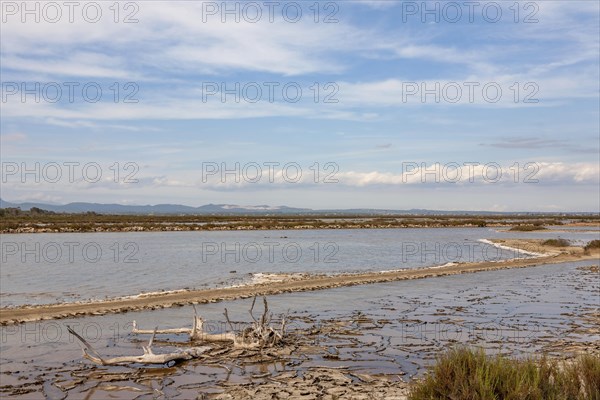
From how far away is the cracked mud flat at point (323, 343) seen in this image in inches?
423

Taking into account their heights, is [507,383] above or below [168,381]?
above

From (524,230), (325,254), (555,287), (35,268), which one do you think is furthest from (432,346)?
(524,230)

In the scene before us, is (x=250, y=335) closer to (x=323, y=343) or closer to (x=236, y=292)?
(x=323, y=343)

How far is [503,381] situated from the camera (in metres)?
7.38

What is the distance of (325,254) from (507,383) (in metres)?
33.5

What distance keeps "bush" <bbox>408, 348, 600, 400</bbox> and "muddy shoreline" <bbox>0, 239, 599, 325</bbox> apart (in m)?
12.7

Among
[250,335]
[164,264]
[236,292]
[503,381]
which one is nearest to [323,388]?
[250,335]

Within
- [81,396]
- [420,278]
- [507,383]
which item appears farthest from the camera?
[420,278]

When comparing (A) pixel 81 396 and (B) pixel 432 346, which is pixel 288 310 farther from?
(A) pixel 81 396

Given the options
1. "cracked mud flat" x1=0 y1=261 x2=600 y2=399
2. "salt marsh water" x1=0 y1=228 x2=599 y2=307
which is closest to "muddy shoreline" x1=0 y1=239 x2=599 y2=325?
"cracked mud flat" x1=0 y1=261 x2=600 y2=399

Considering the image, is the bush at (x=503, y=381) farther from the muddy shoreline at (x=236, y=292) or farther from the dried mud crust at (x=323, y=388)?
the muddy shoreline at (x=236, y=292)

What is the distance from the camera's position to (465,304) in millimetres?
20625

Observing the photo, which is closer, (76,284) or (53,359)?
(53,359)

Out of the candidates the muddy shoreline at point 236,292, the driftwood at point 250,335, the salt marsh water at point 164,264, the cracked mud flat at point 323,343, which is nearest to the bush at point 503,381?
the cracked mud flat at point 323,343
